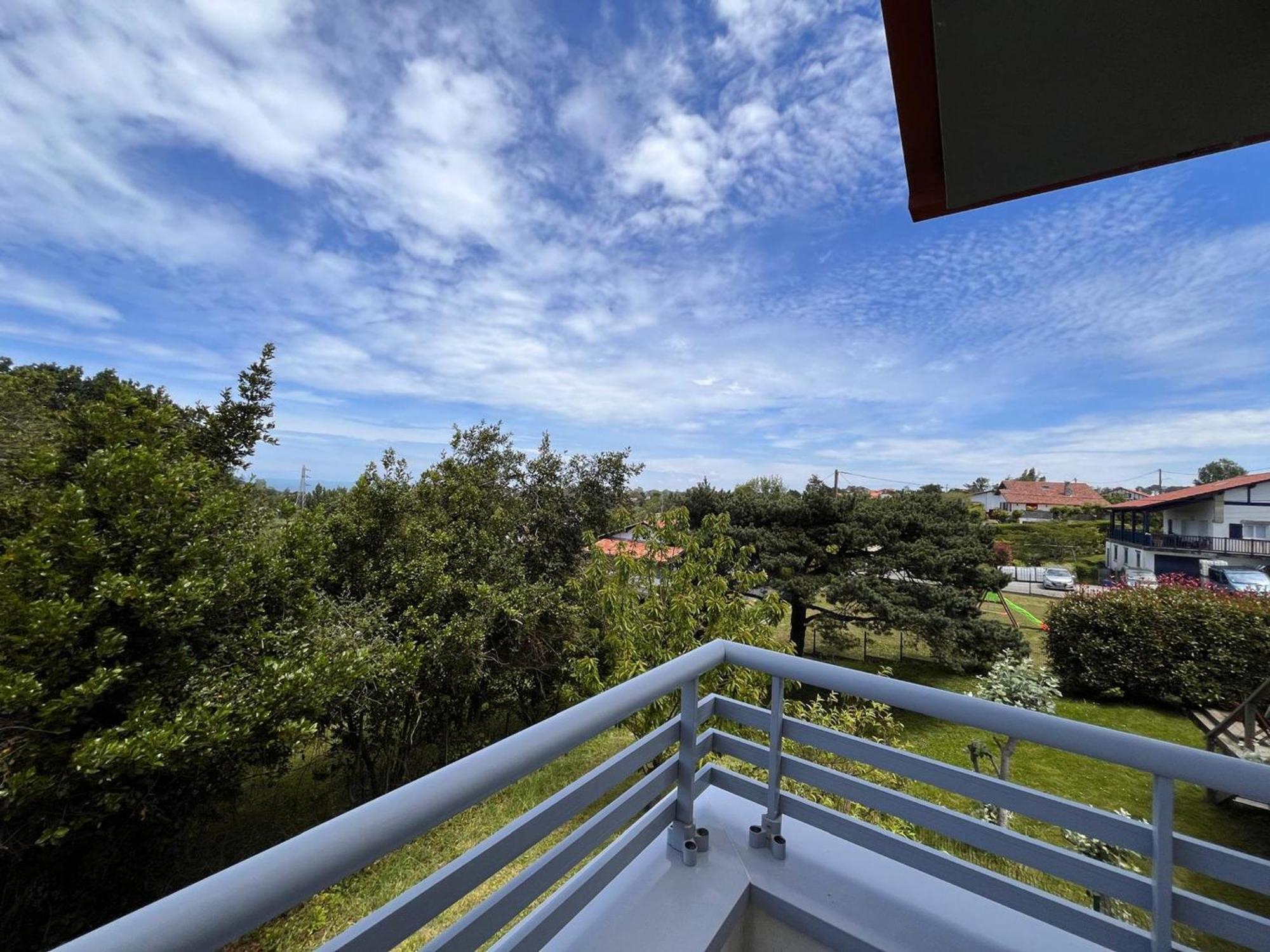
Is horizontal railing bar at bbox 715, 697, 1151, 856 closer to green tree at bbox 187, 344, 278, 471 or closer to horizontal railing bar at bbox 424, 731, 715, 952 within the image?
horizontal railing bar at bbox 424, 731, 715, 952

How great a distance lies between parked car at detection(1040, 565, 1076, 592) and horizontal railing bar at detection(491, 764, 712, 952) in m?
19.1

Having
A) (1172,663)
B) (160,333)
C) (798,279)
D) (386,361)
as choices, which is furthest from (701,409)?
(160,333)

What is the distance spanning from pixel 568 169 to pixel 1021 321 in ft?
38.3

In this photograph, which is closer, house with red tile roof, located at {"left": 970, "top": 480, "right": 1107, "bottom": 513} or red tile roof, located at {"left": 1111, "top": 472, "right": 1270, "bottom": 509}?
red tile roof, located at {"left": 1111, "top": 472, "right": 1270, "bottom": 509}

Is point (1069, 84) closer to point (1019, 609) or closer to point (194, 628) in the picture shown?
point (194, 628)

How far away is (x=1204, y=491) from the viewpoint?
13445 mm

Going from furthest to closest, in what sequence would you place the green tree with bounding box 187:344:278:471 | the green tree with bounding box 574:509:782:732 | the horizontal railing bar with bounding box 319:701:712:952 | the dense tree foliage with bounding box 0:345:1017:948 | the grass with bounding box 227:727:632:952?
the green tree with bounding box 187:344:278:471 → the green tree with bounding box 574:509:782:732 → the grass with bounding box 227:727:632:952 → the dense tree foliage with bounding box 0:345:1017:948 → the horizontal railing bar with bounding box 319:701:712:952

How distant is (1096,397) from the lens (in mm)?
17500

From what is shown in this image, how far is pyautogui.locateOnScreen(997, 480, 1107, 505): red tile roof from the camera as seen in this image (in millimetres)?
25969

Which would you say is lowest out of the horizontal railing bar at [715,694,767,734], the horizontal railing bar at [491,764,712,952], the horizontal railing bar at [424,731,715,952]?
the horizontal railing bar at [491,764,712,952]

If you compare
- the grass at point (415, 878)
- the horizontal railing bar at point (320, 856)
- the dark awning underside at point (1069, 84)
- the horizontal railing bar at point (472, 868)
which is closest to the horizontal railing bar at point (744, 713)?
the horizontal railing bar at point (472, 868)

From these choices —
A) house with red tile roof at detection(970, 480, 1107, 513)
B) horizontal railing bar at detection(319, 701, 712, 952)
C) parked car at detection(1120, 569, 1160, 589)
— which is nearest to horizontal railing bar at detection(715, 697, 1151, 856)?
horizontal railing bar at detection(319, 701, 712, 952)

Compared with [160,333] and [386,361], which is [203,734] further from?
[386,361]

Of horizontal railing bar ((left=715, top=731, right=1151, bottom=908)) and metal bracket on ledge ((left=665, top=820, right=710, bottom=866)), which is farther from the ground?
horizontal railing bar ((left=715, top=731, right=1151, bottom=908))
